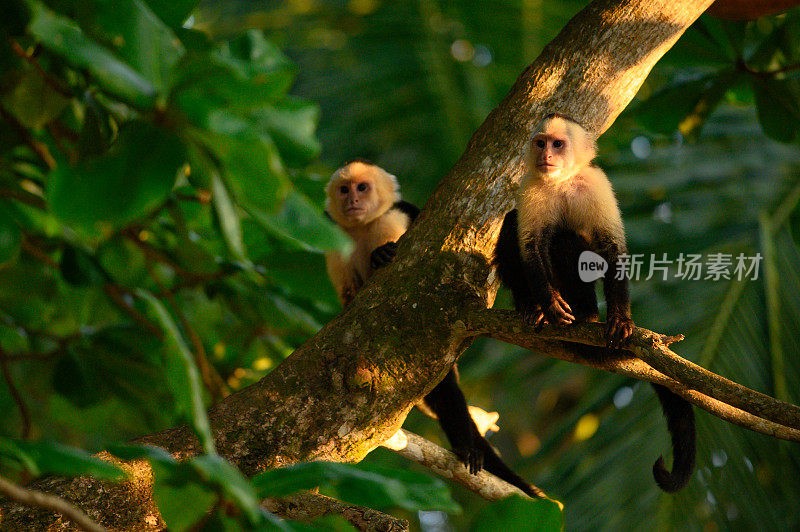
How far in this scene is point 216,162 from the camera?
40.6 inches

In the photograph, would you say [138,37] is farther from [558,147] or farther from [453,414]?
[453,414]

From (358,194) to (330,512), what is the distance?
1801 millimetres

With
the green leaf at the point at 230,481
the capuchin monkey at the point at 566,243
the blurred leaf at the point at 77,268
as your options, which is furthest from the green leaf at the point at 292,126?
the blurred leaf at the point at 77,268

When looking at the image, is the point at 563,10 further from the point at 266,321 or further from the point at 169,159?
the point at 169,159

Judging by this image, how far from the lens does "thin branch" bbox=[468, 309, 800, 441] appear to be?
1.36 meters

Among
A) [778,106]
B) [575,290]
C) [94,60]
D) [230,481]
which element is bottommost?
[230,481]

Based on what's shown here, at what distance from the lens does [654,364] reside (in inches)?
57.5

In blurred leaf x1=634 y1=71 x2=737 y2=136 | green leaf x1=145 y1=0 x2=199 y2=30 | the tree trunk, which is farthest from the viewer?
blurred leaf x1=634 y1=71 x2=737 y2=136

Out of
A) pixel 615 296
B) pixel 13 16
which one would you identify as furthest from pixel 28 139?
pixel 615 296

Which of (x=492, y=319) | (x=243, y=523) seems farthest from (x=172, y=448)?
(x=492, y=319)

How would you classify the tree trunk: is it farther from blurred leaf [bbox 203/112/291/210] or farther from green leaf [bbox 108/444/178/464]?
blurred leaf [bbox 203/112/291/210]

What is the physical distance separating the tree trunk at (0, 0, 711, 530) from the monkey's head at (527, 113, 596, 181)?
0.11ft

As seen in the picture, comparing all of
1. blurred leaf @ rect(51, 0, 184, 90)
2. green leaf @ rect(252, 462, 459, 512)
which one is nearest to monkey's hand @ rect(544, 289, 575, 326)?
green leaf @ rect(252, 462, 459, 512)

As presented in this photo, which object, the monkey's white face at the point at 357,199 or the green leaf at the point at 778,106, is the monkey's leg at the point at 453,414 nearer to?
the monkey's white face at the point at 357,199
